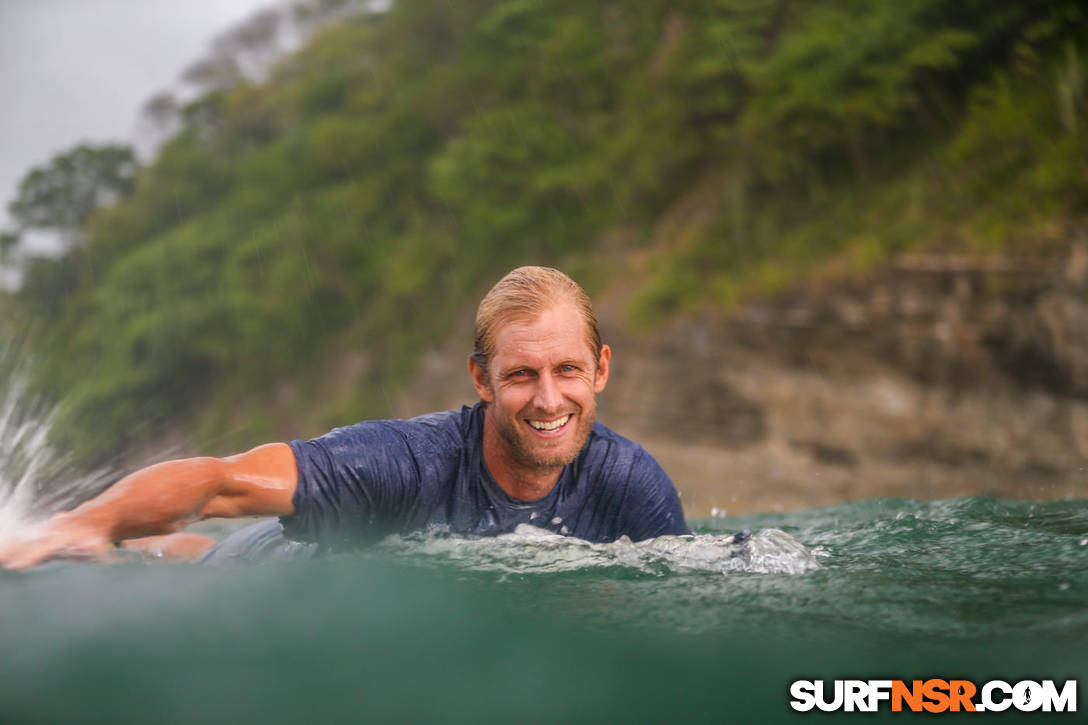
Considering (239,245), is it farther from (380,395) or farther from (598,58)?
(598,58)

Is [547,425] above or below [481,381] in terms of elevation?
below

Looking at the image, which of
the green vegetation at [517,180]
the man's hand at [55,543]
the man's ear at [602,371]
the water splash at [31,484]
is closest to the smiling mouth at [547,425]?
the man's ear at [602,371]

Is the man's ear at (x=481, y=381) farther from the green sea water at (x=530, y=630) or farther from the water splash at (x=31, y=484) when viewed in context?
the water splash at (x=31, y=484)

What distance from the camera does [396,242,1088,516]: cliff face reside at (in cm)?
841

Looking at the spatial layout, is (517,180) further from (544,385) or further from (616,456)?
(544,385)

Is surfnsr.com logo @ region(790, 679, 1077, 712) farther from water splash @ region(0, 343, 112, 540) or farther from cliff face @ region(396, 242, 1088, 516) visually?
cliff face @ region(396, 242, 1088, 516)

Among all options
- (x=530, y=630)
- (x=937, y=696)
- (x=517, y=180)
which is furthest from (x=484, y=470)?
(x=517, y=180)

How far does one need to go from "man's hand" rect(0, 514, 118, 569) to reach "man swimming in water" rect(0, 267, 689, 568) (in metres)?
0.05

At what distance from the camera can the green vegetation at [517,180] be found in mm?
9438

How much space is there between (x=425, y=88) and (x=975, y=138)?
810cm

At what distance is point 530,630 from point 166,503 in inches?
38.2

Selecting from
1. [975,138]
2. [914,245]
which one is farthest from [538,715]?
[975,138]

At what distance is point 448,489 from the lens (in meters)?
2.90

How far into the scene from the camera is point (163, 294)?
15094mm
